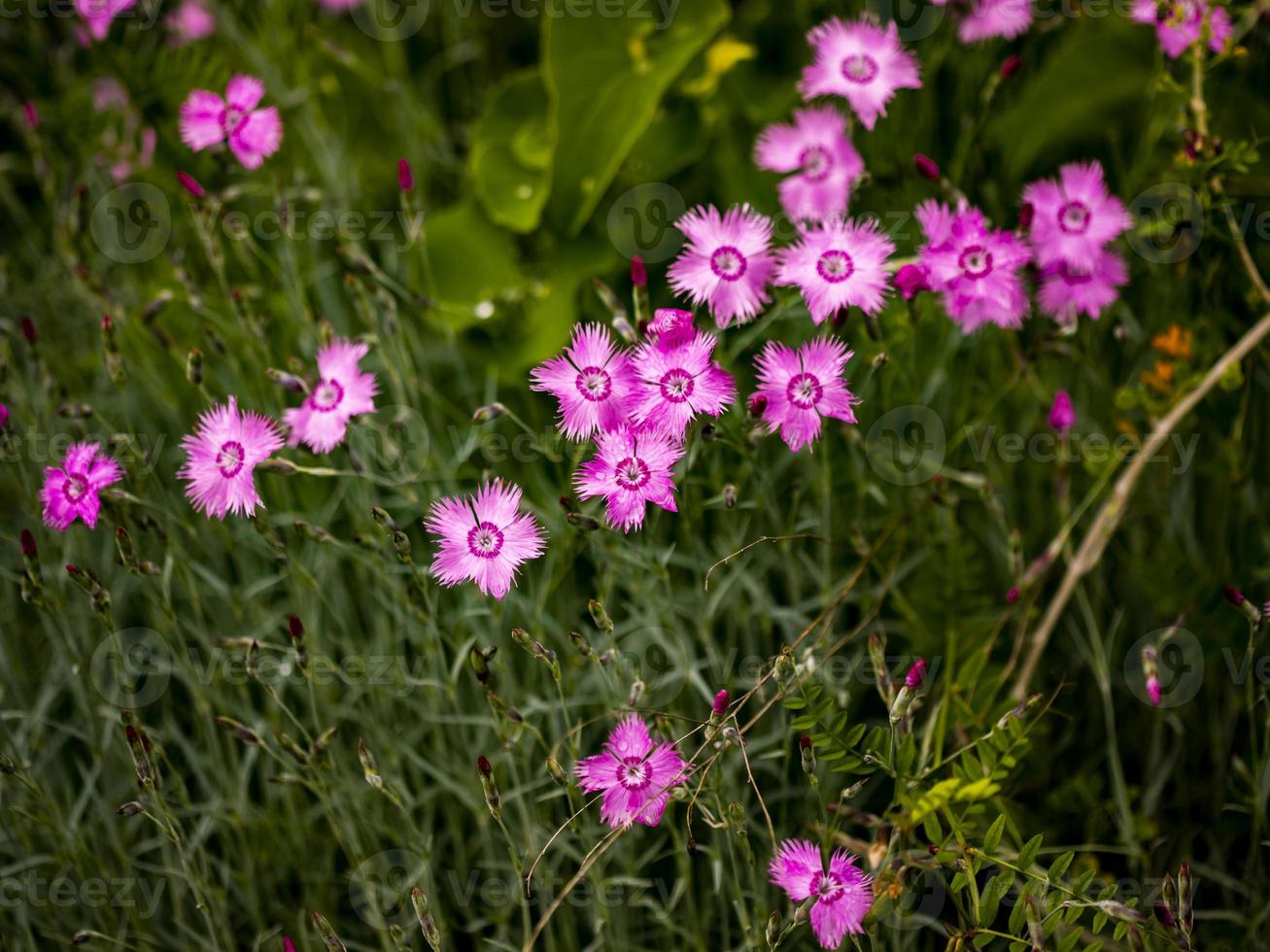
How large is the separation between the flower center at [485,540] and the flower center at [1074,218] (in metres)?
0.74

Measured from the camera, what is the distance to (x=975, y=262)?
1058 mm

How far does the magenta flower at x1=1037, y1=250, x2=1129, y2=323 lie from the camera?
1187 millimetres

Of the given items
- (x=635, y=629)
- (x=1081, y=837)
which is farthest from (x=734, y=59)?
(x=1081, y=837)

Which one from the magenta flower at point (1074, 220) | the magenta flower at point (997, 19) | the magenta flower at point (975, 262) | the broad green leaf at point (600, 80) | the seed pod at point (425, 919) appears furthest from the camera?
the broad green leaf at point (600, 80)

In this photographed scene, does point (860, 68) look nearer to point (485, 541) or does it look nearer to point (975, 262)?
point (975, 262)

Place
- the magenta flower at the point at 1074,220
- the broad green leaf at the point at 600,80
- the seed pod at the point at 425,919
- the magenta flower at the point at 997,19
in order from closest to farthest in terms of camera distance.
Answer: the seed pod at the point at 425,919 < the magenta flower at the point at 1074,220 < the magenta flower at the point at 997,19 < the broad green leaf at the point at 600,80

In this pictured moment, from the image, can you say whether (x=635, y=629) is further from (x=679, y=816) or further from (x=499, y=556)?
(x=499, y=556)

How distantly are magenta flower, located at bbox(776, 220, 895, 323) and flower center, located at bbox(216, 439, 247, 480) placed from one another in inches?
20.1

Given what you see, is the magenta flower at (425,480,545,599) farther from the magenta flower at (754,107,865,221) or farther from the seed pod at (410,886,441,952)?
the magenta flower at (754,107,865,221)

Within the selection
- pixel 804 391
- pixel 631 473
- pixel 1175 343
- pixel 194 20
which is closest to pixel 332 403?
pixel 631 473

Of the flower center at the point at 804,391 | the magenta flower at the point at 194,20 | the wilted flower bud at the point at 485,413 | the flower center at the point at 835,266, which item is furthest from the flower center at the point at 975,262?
the magenta flower at the point at 194,20

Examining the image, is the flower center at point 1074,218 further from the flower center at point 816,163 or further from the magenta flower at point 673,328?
the magenta flower at point 673,328

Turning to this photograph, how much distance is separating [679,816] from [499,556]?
0.46 metres

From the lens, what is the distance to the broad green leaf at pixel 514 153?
158cm
